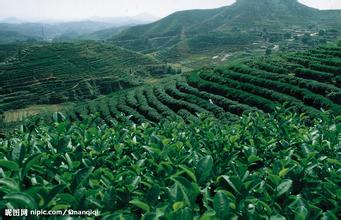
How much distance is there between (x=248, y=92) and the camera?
41406mm

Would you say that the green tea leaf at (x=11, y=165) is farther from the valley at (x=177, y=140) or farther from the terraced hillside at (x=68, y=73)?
the terraced hillside at (x=68, y=73)

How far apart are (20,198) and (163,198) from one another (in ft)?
4.53

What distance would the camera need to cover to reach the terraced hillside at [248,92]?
1387 inches

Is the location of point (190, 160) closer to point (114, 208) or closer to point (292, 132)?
point (114, 208)

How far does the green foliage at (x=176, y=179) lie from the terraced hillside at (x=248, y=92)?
25.8m

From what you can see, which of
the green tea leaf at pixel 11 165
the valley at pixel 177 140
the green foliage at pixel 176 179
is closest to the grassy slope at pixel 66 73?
the valley at pixel 177 140

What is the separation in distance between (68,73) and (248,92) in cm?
8100

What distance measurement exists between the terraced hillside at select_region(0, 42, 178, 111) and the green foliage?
308ft

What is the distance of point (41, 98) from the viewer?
96375mm

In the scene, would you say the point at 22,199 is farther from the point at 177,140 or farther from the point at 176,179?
the point at 177,140

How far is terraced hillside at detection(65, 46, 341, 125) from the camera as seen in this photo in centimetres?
3522

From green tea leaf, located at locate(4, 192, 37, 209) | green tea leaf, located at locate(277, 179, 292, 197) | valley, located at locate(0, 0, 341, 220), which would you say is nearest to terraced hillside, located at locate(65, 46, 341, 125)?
valley, located at locate(0, 0, 341, 220)

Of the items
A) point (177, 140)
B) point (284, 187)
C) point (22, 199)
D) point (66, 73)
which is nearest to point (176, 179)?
point (284, 187)

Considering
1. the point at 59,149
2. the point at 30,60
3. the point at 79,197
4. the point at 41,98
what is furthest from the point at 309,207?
the point at 30,60
